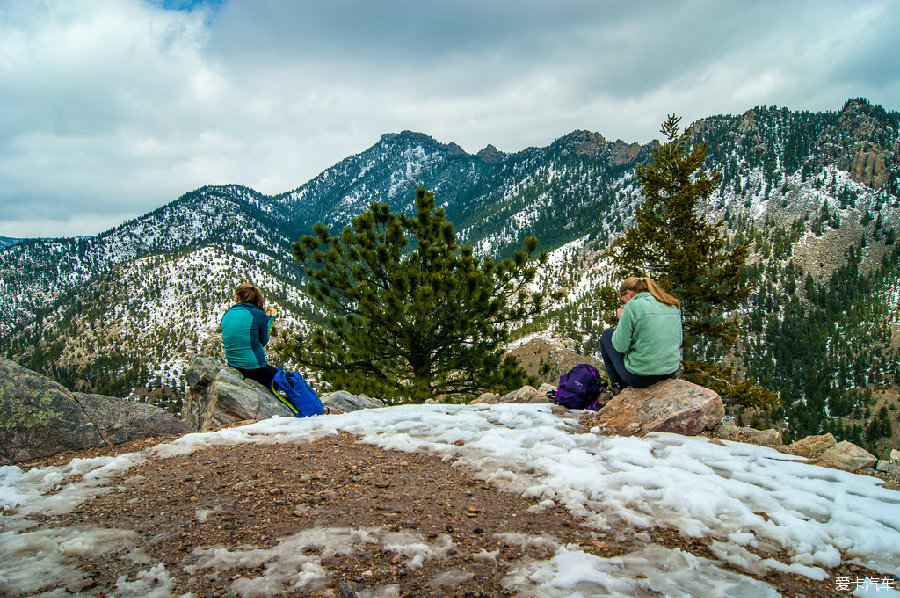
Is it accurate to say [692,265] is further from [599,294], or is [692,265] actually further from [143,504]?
[143,504]

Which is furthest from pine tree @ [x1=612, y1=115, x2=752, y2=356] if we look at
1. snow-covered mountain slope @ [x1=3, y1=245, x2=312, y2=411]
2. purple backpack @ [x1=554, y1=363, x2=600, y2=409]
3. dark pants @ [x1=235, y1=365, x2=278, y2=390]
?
snow-covered mountain slope @ [x1=3, y1=245, x2=312, y2=411]

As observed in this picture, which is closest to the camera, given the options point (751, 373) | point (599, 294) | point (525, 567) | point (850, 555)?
point (525, 567)

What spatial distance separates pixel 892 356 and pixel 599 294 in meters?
152

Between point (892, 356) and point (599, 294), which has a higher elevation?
point (599, 294)

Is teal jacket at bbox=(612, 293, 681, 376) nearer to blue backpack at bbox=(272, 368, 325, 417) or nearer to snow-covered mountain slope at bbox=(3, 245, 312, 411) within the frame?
blue backpack at bbox=(272, 368, 325, 417)

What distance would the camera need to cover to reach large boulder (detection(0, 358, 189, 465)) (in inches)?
213

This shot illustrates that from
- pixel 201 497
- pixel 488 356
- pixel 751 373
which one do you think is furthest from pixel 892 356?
pixel 201 497

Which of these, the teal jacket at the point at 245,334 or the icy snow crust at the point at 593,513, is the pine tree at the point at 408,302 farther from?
the icy snow crust at the point at 593,513

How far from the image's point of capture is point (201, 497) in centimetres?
409

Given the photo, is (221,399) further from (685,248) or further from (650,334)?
(685,248)

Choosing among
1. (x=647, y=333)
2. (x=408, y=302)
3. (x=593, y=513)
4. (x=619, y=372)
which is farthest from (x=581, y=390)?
(x=408, y=302)

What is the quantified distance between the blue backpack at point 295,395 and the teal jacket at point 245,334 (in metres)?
0.55

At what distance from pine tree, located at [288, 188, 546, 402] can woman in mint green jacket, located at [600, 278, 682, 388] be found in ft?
15.3

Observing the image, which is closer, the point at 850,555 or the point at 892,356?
the point at 850,555
